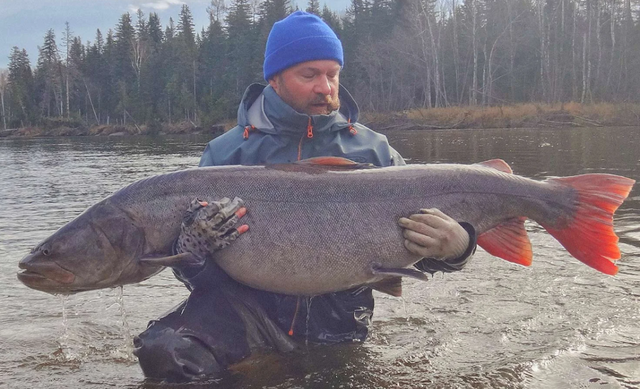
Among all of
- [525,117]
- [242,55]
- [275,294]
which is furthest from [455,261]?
[242,55]

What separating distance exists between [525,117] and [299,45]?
29081 mm

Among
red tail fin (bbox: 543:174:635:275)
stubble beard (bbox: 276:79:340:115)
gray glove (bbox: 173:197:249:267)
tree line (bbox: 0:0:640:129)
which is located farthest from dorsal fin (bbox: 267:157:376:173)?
tree line (bbox: 0:0:640:129)

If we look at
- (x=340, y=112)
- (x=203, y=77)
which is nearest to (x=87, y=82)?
(x=203, y=77)

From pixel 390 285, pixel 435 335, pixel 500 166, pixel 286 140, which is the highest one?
pixel 286 140

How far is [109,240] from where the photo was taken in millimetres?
3191

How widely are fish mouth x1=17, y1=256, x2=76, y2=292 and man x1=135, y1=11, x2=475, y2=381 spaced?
0.53 meters

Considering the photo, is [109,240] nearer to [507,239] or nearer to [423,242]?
[423,242]

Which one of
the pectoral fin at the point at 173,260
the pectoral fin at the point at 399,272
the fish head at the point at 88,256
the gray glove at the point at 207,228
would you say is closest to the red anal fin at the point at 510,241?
the pectoral fin at the point at 399,272

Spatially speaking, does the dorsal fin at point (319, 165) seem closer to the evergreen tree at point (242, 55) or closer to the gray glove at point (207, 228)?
the gray glove at point (207, 228)

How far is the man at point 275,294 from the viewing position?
3.31 m

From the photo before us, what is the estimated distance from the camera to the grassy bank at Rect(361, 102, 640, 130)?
29016 mm

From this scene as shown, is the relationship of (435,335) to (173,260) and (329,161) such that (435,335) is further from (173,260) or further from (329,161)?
(173,260)

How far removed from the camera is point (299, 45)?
12.9 feet

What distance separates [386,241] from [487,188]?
27.2 inches
